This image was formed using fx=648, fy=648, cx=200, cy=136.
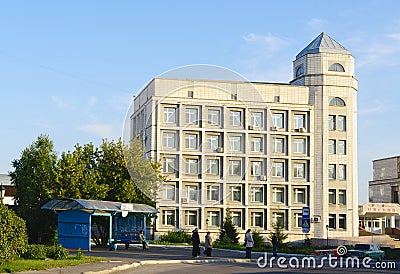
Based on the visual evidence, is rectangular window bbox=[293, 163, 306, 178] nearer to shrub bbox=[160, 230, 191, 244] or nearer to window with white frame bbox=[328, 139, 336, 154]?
window with white frame bbox=[328, 139, 336, 154]

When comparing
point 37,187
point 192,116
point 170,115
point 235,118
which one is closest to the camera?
point 192,116

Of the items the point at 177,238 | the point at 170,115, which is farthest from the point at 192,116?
the point at 177,238

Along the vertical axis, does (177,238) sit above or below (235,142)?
below

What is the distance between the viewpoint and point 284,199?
7250cm

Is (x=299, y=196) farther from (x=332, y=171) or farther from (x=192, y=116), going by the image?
(x=192, y=116)

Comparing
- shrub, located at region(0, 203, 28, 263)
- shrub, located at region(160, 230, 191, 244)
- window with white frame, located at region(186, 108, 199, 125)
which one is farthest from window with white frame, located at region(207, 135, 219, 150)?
shrub, located at region(160, 230, 191, 244)

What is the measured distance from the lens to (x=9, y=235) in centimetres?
2280

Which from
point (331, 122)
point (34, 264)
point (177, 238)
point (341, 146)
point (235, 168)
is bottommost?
point (177, 238)

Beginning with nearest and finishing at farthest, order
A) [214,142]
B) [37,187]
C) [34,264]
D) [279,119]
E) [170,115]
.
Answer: [34,264]
[170,115]
[214,142]
[37,187]
[279,119]

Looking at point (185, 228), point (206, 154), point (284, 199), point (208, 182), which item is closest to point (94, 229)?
point (208, 182)

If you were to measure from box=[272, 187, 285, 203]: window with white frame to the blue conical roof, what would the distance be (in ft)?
51.5

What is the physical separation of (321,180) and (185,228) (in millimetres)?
17299

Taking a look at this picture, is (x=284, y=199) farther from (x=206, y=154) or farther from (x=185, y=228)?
(x=206, y=154)

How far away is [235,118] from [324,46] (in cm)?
4980
